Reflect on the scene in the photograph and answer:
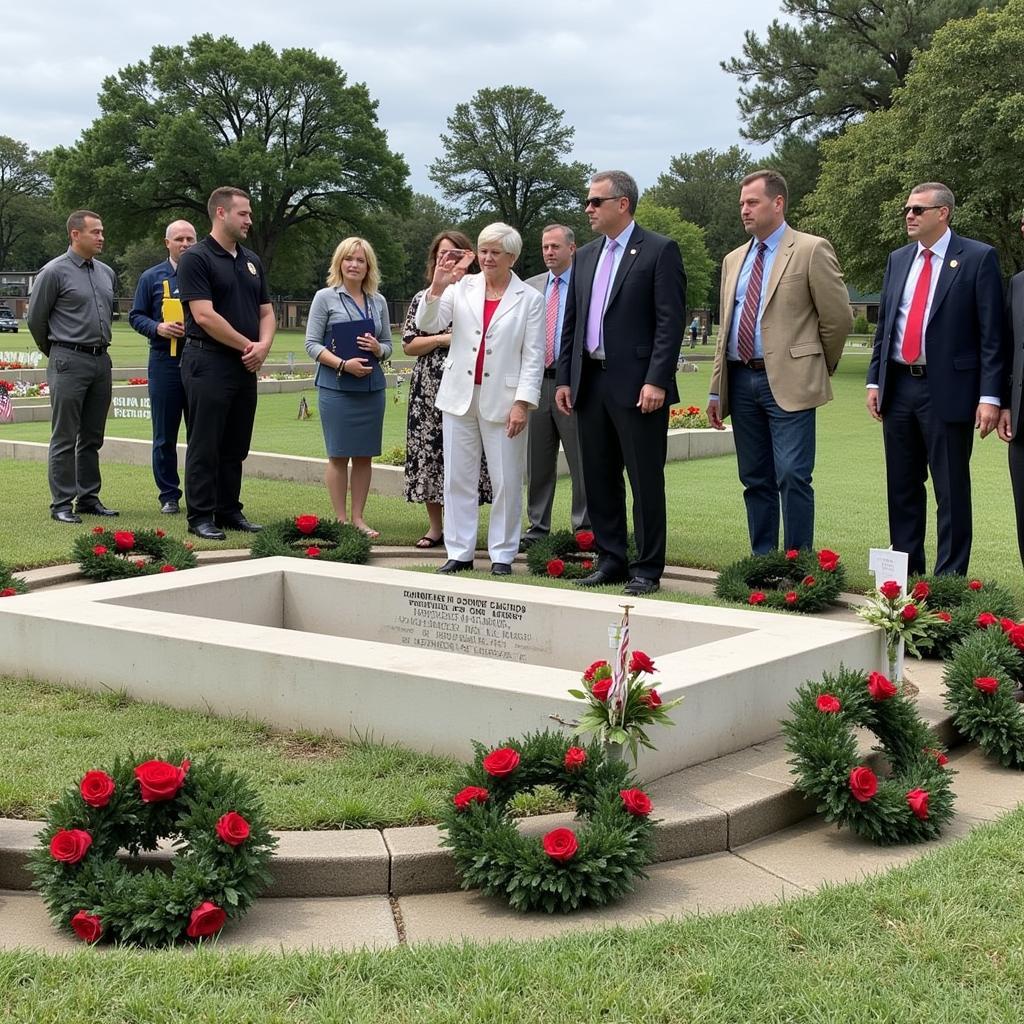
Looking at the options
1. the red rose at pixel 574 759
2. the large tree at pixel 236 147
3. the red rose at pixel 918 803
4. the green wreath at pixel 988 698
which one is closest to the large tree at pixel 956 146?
the large tree at pixel 236 147

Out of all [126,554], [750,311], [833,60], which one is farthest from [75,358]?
[833,60]

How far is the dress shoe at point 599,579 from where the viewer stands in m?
7.25

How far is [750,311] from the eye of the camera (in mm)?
7465

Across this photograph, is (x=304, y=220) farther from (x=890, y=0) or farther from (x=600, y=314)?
(x=600, y=314)

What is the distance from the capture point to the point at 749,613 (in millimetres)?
5520

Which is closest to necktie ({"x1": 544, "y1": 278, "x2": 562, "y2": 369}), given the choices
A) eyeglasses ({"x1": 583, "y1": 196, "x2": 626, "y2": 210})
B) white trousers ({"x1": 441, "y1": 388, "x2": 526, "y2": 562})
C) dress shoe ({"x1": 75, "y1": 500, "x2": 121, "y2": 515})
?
white trousers ({"x1": 441, "y1": 388, "x2": 526, "y2": 562})

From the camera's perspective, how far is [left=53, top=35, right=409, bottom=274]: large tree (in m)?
56.2

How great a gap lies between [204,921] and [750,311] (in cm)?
528

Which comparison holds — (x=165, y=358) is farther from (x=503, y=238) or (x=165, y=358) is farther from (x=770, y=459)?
(x=770, y=459)

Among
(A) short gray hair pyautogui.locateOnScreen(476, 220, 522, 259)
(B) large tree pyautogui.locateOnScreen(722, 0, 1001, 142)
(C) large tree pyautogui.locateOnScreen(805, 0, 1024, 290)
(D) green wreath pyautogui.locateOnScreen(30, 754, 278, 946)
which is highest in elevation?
(B) large tree pyautogui.locateOnScreen(722, 0, 1001, 142)

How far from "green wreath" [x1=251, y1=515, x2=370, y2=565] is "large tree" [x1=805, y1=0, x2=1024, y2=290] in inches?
1161

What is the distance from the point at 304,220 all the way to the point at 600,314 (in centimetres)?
5674

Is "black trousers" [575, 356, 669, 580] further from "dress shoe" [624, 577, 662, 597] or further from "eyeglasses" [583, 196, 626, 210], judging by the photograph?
"eyeglasses" [583, 196, 626, 210]

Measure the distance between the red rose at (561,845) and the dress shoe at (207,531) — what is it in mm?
5680
